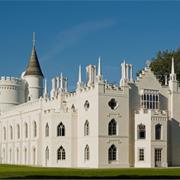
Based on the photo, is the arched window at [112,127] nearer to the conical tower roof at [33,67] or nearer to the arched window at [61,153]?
the arched window at [61,153]

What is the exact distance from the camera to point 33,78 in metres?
91.4

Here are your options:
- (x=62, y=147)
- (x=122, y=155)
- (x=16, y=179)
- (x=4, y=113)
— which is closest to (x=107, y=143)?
(x=122, y=155)

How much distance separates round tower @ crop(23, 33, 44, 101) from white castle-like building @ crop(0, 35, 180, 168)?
955 inches

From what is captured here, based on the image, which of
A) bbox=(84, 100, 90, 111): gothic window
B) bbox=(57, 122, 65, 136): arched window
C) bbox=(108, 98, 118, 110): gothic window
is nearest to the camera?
bbox=(108, 98, 118, 110): gothic window

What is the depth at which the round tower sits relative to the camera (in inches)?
3590

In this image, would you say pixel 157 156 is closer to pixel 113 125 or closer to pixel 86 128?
pixel 113 125

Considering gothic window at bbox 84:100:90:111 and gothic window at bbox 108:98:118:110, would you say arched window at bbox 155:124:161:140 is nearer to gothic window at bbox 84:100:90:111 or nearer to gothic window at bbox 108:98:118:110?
gothic window at bbox 108:98:118:110

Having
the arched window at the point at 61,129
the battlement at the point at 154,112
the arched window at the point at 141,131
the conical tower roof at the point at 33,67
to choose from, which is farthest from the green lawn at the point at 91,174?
the conical tower roof at the point at 33,67

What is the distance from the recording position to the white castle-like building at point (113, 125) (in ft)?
187

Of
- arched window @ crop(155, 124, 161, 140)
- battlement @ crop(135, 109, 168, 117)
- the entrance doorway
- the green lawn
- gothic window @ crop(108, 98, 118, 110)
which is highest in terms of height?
gothic window @ crop(108, 98, 118, 110)

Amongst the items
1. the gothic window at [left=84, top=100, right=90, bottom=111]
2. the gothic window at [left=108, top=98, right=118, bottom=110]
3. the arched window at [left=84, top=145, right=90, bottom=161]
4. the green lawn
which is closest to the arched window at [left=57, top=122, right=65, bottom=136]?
the arched window at [left=84, top=145, right=90, bottom=161]

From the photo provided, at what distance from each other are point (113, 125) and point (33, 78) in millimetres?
36416

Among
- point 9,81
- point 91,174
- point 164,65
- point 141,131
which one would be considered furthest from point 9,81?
point 91,174

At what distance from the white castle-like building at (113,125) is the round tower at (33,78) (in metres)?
24.3
